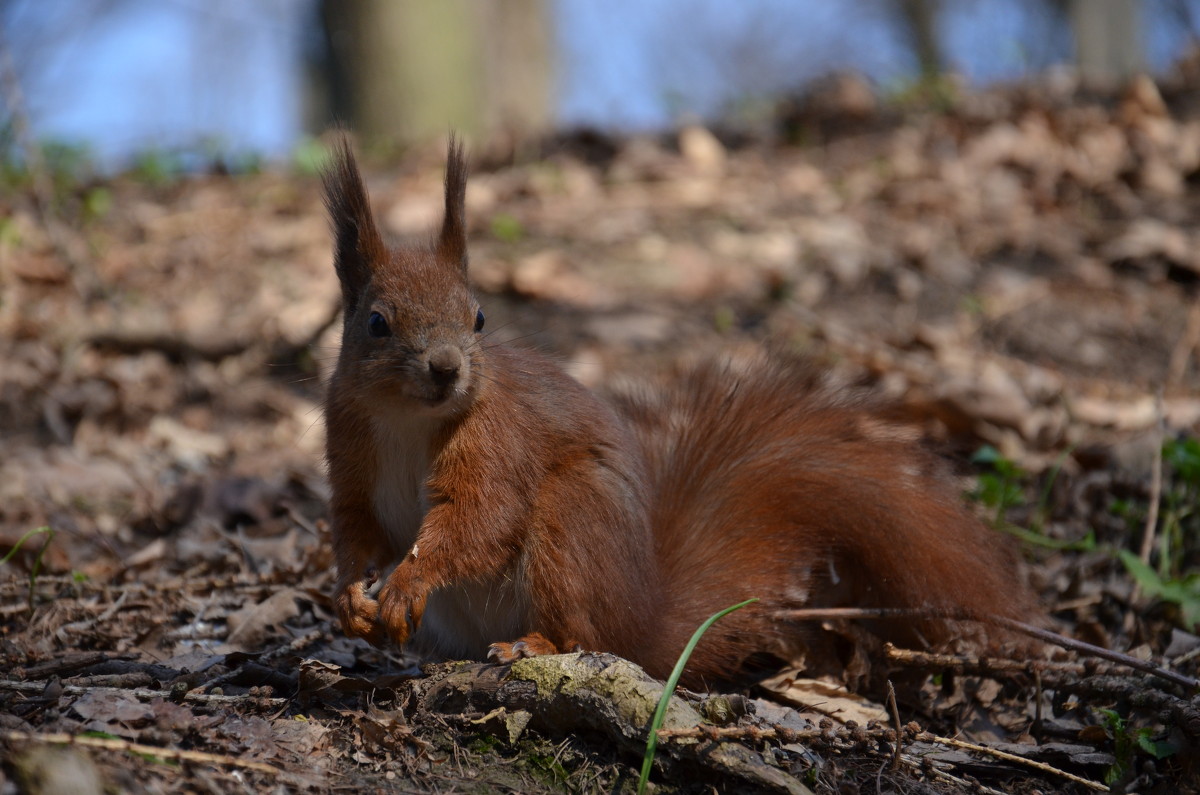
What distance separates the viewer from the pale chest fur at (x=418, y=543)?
2.14 meters

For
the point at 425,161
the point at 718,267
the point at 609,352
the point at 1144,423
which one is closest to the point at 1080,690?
the point at 1144,423

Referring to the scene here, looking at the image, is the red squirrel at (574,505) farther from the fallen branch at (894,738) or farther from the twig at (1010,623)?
the fallen branch at (894,738)

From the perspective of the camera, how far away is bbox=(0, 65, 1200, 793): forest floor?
1.94m

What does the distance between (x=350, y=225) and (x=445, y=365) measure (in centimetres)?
51

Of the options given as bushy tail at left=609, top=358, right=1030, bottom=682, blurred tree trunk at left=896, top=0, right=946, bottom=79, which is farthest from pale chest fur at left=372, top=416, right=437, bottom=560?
blurred tree trunk at left=896, top=0, right=946, bottom=79

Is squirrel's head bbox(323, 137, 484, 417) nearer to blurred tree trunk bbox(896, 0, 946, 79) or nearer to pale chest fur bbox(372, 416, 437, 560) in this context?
pale chest fur bbox(372, 416, 437, 560)

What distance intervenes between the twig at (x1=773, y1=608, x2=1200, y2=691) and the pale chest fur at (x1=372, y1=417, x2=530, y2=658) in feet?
1.97

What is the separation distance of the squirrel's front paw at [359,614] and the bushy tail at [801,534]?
23.1 inches

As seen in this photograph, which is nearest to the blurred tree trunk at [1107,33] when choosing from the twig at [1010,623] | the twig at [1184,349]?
the twig at [1184,349]

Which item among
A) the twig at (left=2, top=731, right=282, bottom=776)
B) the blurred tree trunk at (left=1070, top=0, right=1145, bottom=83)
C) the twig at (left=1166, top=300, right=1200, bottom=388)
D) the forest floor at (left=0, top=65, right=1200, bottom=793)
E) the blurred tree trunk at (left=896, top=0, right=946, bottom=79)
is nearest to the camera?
the twig at (left=2, top=731, right=282, bottom=776)

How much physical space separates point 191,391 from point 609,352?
1.87 m

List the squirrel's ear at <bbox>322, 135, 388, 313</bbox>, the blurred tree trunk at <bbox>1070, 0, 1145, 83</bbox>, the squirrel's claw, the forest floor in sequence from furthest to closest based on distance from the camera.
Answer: the blurred tree trunk at <bbox>1070, 0, 1145, 83</bbox> → the squirrel's ear at <bbox>322, 135, 388, 313</bbox> → the squirrel's claw → the forest floor

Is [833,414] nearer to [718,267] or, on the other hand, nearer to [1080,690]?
[1080,690]

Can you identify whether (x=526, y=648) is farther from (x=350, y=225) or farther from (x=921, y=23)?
(x=921, y=23)
